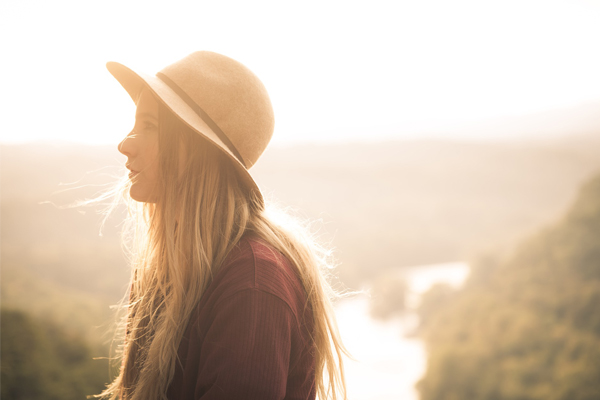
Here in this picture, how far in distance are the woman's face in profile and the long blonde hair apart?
3cm

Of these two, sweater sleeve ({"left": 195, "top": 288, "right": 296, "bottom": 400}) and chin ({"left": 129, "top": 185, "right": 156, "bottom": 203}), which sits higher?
chin ({"left": 129, "top": 185, "right": 156, "bottom": 203})

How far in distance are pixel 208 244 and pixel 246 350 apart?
A: 0.33m

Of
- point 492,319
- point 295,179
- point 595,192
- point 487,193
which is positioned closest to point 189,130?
point 492,319

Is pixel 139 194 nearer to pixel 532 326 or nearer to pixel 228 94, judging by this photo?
pixel 228 94

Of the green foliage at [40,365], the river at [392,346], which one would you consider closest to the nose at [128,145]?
the green foliage at [40,365]

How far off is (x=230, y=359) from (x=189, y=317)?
0.25 meters

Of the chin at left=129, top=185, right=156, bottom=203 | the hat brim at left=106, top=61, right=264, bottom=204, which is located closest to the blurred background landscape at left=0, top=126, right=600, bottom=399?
the chin at left=129, top=185, right=156, bottom=203

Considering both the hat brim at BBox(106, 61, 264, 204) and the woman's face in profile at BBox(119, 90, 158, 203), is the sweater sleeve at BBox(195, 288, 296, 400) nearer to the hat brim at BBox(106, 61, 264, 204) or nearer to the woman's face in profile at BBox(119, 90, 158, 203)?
the hat brim at BBox(106, 61, 264, 204)

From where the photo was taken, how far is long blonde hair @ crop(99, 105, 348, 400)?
1013 millimetres

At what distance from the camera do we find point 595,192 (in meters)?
15.6

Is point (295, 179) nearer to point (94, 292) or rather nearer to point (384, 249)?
point (384, 249)

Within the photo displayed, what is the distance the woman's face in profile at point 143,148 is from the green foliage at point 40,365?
5543 millimetres

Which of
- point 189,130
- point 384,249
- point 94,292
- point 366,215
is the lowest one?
point 94,292

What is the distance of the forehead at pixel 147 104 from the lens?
110 cm
